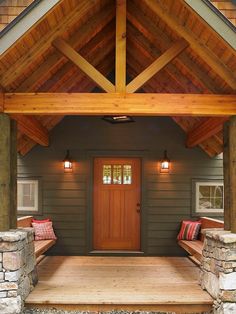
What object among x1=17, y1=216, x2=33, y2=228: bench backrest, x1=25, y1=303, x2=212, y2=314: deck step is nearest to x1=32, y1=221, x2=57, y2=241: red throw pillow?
x1=17, y1=216, x2=33, y2=228: bench backrest

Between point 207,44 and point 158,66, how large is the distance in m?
0.68

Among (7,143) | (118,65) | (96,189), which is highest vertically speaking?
(118,65)

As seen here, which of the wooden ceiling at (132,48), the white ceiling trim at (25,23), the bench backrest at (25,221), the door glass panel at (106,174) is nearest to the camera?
the white ceiling trim at (25,23)

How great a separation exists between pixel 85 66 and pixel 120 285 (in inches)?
124

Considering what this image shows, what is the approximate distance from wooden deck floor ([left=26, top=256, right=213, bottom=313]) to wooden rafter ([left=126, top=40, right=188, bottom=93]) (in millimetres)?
2720

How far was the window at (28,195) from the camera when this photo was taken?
325 inches

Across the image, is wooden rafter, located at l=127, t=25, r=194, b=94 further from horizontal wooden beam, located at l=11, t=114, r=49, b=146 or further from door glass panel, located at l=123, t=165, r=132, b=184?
horizontal wooden beam, located at l=11, t=114, r=49, b=146

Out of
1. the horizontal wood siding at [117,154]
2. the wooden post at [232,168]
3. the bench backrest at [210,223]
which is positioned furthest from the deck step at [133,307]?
the horizontal wood siding at [117,154]

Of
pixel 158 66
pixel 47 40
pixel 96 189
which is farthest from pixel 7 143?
pixel 96 189

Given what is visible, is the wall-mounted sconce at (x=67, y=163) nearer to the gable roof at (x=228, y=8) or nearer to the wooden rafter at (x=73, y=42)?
the wooden rafter at (x=73, y=42)

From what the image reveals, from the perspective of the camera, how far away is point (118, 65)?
15.9ft

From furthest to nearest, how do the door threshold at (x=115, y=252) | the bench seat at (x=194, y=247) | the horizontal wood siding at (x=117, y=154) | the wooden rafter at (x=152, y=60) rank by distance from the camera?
the horizontal wood siding at (x=117, y=154) → the door threshold at (x=115, y=252) → the bench seat at (x=194, y=247) → the wooden rafter at (x=152, y=60)

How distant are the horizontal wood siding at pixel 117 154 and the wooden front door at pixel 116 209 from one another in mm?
167

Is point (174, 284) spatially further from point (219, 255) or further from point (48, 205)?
point (48, 205)
